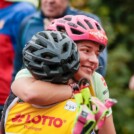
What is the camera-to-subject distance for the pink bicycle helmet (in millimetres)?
5055

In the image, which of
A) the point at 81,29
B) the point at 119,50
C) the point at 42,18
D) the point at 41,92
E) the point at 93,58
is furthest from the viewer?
the point at 119,50

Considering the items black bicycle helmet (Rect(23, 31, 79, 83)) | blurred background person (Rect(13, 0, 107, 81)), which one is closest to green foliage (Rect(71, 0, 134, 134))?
blurred background person (Rect(13, 0, 107, 81))

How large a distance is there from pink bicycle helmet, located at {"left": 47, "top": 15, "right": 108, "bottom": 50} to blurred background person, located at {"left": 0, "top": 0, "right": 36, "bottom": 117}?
7.32 ft

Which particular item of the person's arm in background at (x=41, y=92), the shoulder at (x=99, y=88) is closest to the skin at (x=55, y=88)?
the person's arm in background at (x=41, y=92)

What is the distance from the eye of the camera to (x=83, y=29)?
16.8 feet

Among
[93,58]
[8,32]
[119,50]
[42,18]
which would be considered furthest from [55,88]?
[119,50]

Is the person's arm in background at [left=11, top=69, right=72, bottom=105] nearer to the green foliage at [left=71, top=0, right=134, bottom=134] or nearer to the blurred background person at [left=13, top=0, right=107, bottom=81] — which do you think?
the blurred background person at [left=13, top=0, right=107, bottom=81]

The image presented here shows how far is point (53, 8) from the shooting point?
732 cm

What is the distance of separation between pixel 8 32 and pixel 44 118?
2974 mm

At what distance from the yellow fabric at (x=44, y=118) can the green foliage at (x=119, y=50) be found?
20.7 feet

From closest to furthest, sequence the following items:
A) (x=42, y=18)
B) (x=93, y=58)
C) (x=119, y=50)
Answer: (x=93, y=58) → (x=42, y=18) → (x=119, y=50)

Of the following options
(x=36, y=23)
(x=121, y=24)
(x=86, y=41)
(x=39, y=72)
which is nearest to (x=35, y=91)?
(x=39, y=72)

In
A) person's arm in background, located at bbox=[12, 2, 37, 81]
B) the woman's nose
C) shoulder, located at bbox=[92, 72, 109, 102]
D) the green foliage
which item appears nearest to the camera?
the woman's nose

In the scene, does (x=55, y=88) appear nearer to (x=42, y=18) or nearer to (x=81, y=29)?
(x=81, y=29)
